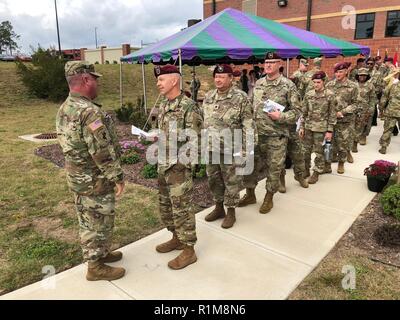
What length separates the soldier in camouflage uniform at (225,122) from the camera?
150 inches

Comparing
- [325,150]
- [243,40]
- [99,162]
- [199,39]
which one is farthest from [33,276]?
[243,40]

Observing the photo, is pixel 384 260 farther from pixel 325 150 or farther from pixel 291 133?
pixel 325 150

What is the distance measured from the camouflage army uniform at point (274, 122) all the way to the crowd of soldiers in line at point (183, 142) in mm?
13

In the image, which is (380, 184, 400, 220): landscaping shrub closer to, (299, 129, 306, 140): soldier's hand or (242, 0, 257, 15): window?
(299, 129, 306, 140): soldier's hand

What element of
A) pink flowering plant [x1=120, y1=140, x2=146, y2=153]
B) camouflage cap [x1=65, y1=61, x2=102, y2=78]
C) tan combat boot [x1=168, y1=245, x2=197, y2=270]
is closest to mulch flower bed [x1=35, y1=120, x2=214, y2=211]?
pink flowering plant [x1=120, y1=140, x2=146, y2=153]

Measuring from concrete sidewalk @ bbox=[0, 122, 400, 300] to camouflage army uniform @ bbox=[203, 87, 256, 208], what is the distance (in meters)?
0.52

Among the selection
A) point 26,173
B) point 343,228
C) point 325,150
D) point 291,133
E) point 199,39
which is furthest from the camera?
point 199,39

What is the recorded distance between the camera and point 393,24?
20.5 meters

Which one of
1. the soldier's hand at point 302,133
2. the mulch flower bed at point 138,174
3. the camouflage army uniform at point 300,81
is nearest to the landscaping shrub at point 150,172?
the mulch flower bed at point 138,174

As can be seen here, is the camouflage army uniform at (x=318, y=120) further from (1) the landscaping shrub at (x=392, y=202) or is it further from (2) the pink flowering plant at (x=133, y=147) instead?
(2) the pink flowering plant at (x=133, y=147)

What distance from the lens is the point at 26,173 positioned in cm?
655

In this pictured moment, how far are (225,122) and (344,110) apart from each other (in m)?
3.02

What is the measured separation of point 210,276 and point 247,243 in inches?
29.5

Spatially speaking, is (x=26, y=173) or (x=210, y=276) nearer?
(x=210, y=276)
